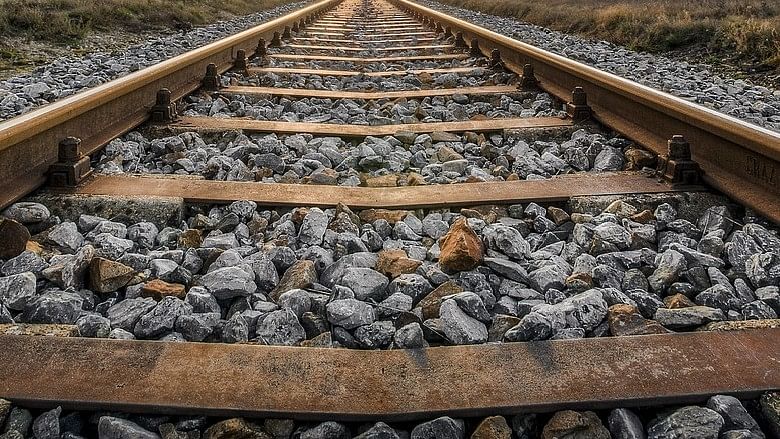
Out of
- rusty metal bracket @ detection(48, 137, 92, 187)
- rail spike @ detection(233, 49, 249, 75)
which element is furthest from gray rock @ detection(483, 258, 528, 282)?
rail spike @ detection(233, 49, 249, 75)

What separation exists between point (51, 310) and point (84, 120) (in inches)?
64.6

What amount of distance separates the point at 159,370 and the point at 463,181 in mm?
1801

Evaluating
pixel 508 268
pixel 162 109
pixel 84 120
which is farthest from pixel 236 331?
pixel 162 109

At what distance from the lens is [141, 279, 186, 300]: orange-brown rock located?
1.95m

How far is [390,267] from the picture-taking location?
2.12 metres

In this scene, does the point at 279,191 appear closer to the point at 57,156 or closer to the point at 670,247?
the point at 57,156

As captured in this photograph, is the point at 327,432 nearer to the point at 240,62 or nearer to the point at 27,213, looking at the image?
the point at 27,213

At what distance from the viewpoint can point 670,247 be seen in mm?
2213

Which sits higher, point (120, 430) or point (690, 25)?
point (690, 25)

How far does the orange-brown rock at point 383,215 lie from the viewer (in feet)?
8.26

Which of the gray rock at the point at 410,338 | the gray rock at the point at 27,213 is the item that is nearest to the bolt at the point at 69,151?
the gray rock at the point at 27,213

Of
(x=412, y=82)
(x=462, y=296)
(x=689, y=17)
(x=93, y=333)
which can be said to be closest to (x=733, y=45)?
(x=689, y=17)

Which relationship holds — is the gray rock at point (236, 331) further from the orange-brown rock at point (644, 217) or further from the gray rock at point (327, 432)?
the orange-brown rock at point (644, 217)

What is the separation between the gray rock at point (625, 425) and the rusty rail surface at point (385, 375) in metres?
0.02
